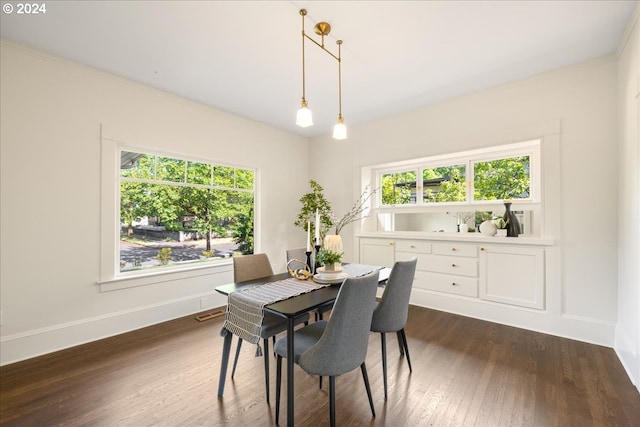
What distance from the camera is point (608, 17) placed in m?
2.14

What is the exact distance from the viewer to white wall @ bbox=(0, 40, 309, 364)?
2434mm

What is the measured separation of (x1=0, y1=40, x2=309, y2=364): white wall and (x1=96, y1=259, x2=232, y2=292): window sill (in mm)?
58

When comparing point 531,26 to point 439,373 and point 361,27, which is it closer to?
point 361,27

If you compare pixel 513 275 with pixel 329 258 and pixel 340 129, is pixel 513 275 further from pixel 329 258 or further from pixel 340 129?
pixel 340 129

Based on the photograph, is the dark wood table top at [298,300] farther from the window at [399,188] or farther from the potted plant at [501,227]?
the window at [399,188]

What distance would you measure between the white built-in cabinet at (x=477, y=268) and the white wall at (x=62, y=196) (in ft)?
9.96

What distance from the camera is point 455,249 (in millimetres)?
3584

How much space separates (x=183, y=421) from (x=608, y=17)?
4.12 meters

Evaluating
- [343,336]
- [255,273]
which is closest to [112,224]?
[255,273]

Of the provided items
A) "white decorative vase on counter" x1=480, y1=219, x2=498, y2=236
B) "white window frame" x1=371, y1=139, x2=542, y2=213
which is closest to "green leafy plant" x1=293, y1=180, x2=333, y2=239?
"white window frame" x1=371, y1=139, x2=542, y2=213

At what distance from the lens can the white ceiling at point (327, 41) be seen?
2053 mm

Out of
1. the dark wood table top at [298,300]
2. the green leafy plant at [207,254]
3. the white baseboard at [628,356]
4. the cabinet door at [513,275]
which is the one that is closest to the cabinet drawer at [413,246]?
the cabinet door at [513,275]

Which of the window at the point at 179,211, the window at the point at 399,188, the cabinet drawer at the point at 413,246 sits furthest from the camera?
the window at the point at 399,188

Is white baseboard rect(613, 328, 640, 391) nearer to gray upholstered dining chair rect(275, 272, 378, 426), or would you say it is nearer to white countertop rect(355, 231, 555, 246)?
white countertop rect(355, 231, 555, 246)
